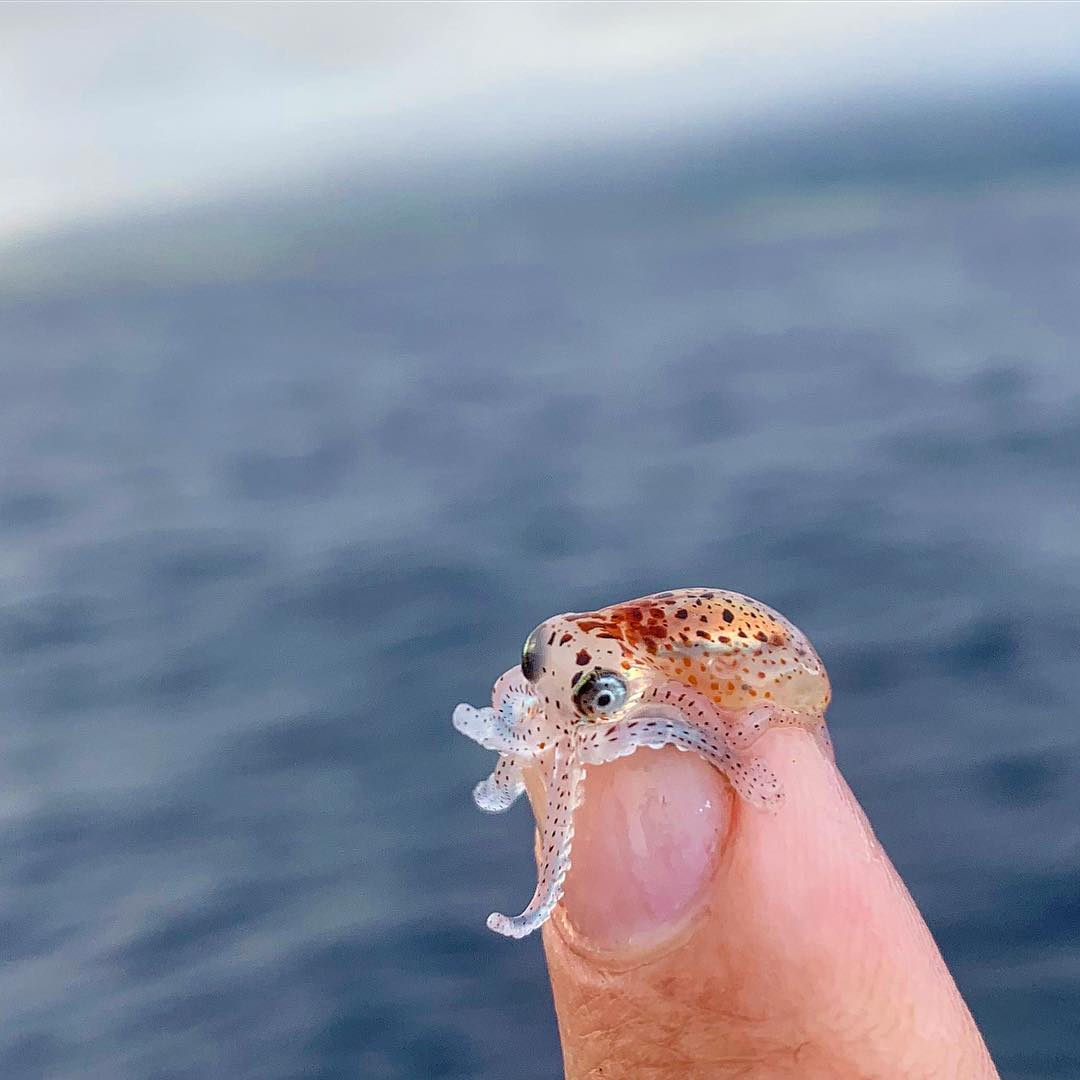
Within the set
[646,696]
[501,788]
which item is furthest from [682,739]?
[501,788]

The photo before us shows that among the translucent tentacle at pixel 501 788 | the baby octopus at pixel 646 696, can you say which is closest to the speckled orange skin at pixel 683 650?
the baby octopus at pixel 646 696

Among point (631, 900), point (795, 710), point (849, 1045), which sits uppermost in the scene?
point (795, 710)

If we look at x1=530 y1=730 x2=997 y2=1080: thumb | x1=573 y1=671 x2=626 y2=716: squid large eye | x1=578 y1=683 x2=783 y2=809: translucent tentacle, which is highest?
x1=573 y1=671 x2=626 y2=716: squid large eye

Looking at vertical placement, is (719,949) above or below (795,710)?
below

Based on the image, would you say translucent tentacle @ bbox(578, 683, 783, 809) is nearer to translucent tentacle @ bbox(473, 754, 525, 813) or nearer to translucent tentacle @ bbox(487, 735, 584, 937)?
translucent tentacle @ bbox(487, 735, 584, 937)

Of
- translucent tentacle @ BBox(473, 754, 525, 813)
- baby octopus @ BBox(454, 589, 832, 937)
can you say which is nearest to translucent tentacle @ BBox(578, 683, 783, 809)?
baby octopus @ BBox(454, 589, 832, 937)

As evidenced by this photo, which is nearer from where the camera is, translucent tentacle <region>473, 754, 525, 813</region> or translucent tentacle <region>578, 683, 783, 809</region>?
translucent tentacle <region>578, 683, 783, 809</region>

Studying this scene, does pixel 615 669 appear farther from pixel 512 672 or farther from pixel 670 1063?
pixel 670 1063

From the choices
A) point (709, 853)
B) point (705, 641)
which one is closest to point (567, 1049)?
point (709, 853)
